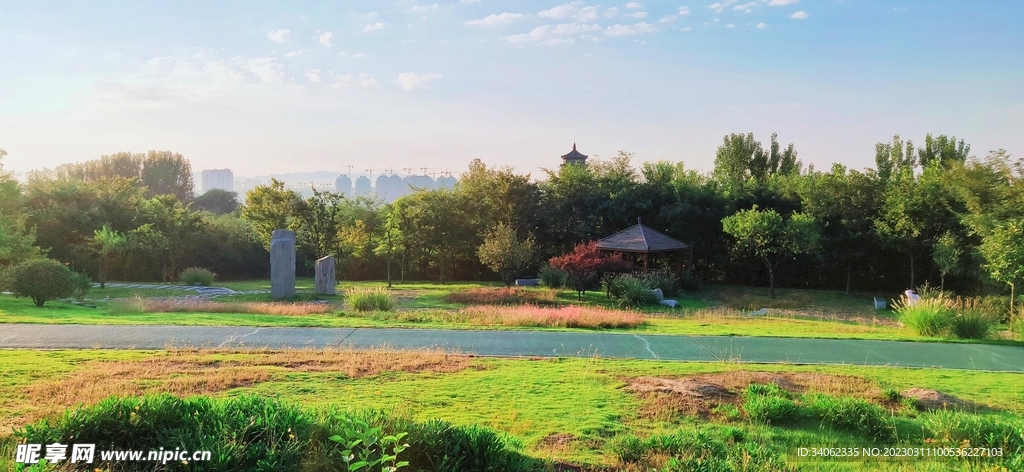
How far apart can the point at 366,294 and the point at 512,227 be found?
549 inches

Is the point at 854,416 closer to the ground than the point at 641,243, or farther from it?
closer to the ground

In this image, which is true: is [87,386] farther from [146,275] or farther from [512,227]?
[146,275]

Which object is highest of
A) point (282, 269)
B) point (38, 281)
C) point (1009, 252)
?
→ point (1009, 252)

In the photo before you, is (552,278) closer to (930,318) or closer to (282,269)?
(282,269)

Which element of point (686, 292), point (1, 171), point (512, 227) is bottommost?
point (686, 292)

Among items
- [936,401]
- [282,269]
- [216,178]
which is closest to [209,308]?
[282,269]

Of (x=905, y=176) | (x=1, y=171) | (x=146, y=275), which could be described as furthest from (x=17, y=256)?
(x=905, y=176)

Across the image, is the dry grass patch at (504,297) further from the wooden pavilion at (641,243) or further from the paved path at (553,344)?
the paved path at (553,344)

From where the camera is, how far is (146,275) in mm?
30500

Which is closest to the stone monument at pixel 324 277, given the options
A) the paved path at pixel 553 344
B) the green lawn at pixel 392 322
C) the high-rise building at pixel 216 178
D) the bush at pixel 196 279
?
the green lawn at pixel 392 322

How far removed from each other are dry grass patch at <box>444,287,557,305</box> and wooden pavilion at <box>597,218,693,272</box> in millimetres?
4737

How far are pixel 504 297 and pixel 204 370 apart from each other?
12622 mm

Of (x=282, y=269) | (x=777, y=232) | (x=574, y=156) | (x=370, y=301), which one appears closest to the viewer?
(x=370, y=301)

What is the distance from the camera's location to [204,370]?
7.36 meters
